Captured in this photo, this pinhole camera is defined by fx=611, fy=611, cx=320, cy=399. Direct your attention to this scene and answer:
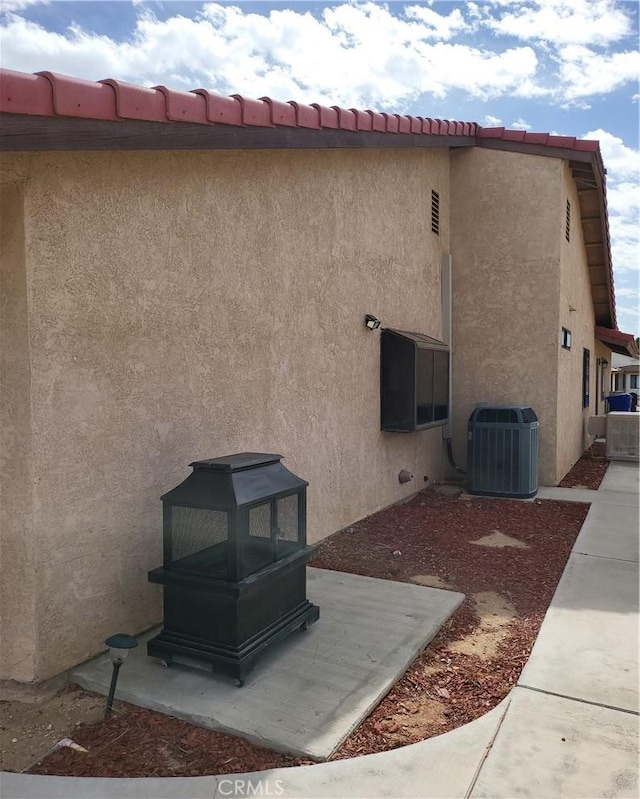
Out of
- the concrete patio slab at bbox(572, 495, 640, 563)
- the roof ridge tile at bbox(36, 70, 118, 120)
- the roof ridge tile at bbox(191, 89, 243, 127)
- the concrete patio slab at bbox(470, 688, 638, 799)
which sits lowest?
the concrete patio slab at bbox(572, 495, 640, 563)

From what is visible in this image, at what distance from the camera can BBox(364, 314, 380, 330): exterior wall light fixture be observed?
24.9 feet

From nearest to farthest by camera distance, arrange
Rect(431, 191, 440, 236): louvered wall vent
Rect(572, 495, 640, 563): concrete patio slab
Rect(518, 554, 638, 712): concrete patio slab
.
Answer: Rect(518, 554, 638, 712): concrete patio slab
Rect(572, 495, 640, 563): concrete patio slab
Rect(431, 191, 440, 236): louvered wall vent

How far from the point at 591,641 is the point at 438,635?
1.07 m

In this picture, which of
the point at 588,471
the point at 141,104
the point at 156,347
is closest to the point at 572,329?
the point at 588,471

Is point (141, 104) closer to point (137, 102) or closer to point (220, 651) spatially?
point (137, 102)

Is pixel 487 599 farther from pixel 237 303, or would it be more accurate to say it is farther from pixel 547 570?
pixel 237 303

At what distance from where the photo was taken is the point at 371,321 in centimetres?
762

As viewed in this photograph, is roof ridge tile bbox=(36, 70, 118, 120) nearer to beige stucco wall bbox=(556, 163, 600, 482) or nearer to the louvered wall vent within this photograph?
the louvered wall vent

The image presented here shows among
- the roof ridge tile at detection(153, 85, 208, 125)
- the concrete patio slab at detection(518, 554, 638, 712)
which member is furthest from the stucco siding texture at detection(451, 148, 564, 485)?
the roof ridge tile at detection(153, 85, 208, 125)

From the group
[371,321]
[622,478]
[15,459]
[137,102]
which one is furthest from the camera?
[622,478]

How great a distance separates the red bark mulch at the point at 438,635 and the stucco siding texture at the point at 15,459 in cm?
74

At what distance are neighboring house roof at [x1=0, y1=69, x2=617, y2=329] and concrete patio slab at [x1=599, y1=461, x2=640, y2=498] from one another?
6498mm

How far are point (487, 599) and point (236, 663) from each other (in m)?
2.60

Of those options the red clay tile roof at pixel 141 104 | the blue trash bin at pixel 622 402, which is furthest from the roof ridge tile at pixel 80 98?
the blue trash bin at pixel 622 402
